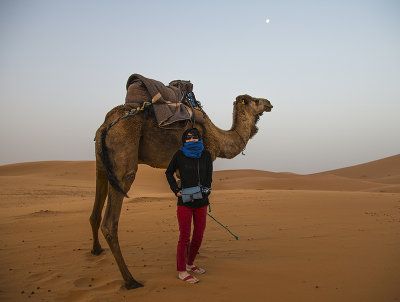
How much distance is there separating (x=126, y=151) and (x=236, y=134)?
8.84 ft

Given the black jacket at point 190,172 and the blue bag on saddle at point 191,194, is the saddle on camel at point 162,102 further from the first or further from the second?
the blue bag on saddle at point 191,194

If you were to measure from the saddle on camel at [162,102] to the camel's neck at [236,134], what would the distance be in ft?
2.13

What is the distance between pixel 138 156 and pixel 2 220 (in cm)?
672

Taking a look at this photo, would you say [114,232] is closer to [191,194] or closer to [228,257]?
[191,194]

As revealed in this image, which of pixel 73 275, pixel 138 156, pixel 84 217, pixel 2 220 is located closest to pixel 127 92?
pixel 138 156

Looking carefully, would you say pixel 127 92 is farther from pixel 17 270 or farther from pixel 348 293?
pixel 348 293

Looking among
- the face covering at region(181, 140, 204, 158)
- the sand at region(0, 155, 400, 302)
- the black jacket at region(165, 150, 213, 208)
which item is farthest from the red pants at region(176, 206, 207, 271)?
the face covering at region(181, 140, 204, 158)

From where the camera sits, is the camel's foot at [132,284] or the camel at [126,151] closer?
the camel's foot at [132,284]

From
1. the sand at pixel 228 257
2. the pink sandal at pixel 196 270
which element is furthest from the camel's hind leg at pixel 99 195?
the pink sandal at pixel 196 270

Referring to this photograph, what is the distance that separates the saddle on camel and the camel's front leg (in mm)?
1266

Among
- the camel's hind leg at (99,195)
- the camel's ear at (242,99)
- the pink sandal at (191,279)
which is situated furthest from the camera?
the camel's ear at (242,99)

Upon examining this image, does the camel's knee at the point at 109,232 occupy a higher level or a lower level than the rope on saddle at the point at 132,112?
lower

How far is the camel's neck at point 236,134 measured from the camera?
19.2 feet

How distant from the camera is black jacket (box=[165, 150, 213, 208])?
4.25 metres
